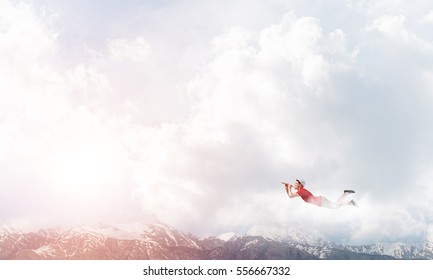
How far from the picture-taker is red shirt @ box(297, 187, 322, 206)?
6328 centimetres

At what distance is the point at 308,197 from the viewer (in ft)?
209

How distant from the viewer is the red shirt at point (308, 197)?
63.3 m
